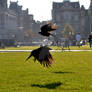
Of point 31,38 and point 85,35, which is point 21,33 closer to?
point 31,38

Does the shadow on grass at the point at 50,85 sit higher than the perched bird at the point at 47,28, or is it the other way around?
the perched bird at the point at 47,28

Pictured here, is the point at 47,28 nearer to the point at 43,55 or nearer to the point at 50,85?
the point at 43,55

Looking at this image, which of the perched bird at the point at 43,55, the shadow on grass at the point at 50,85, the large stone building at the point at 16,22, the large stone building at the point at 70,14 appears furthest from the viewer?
the large stone building at the point at 70,14

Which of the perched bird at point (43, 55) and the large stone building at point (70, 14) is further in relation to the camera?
the large stone building at point (70, 14)

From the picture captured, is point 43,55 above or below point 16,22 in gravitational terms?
below

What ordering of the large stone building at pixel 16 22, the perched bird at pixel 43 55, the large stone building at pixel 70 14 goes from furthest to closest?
the large stone building at pixel 70 14, the large stone building at pixel 16 22, the perched bird at pixel 43 55

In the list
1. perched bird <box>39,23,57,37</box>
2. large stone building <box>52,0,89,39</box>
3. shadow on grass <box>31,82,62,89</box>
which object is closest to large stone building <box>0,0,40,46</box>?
large stone building <box>52,0,89,39</box>

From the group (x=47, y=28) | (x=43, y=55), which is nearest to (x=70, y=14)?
(x=47, y=28)

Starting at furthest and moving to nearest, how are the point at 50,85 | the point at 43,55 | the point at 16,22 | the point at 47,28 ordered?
the point at 16,22, the point at 47,28, the point at 43,55, the point at 50,85

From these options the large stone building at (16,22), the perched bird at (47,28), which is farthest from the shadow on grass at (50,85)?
the large stone building at (16,22)

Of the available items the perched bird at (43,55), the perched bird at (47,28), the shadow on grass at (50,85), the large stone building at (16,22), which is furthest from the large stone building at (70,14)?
the shadow on grass at (50,85)

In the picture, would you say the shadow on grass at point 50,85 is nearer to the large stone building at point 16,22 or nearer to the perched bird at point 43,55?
the perched bird at point 43,55

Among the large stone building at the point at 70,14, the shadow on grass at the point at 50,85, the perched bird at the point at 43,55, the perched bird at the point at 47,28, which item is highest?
the large stone building at the point at 70,14

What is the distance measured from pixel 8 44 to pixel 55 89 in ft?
219
